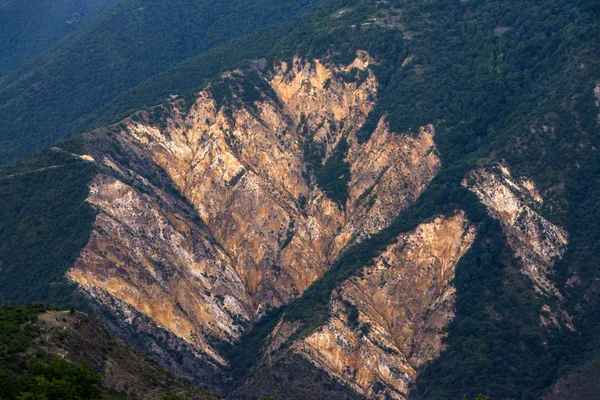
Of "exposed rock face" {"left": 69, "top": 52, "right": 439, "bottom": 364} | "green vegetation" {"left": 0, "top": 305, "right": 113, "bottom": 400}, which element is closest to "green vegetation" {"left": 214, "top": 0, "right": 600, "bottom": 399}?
"exposed rock face" {"left": 69, "top": 52, "right": 439, "bottom": 364}

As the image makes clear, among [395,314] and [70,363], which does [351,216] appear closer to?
[395,314]

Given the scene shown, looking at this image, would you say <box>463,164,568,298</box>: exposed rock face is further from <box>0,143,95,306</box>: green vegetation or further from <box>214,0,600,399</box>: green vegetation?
<box>0,143,95,306</box>: green vegetation

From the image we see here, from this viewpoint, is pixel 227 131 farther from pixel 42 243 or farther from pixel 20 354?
pixel 20 354

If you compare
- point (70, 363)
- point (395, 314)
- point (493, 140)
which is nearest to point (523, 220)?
point (493, 140)

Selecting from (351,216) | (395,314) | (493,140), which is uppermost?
(493,140)

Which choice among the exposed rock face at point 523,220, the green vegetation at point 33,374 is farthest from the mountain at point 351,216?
the green vegetation at point 33,374

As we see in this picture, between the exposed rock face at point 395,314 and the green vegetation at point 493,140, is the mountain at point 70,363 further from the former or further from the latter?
the green vegetation at point 493,140

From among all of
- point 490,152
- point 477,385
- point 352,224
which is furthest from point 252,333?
point 490,152
